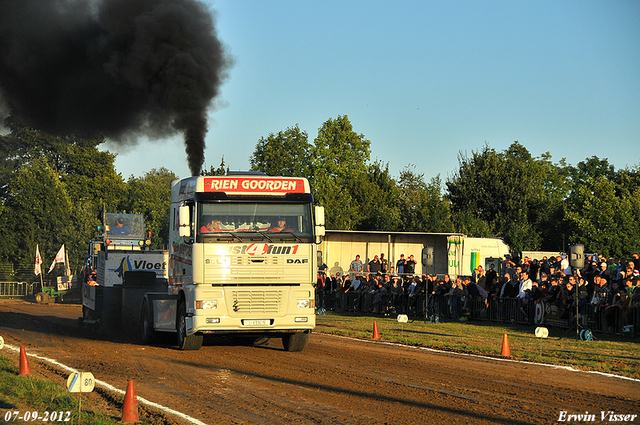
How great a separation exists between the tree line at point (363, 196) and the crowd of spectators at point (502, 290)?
11.0 metres

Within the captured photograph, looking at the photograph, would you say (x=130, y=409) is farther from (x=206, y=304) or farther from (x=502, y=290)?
(x=502, y=290)

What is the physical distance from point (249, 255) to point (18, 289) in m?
43.1

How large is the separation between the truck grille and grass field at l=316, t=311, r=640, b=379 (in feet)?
14.5

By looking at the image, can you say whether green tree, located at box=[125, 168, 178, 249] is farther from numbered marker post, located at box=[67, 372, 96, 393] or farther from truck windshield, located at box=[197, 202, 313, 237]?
numbered marker post, located at box=[67, 372, 96, 393]

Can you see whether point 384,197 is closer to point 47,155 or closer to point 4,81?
point 47,155

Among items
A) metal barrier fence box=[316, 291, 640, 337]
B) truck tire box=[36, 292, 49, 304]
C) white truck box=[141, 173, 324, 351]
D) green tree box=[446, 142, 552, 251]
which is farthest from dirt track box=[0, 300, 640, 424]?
green tree box=[446, 142, 552, 251]

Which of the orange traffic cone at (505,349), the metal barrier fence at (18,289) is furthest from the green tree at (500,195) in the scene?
the orange traffic cone at (505,349)

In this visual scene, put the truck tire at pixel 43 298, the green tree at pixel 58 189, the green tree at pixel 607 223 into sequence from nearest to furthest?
the truck tire at pixel 43 298 < the green tree at pixel 607 223 < the green tree at pixel 58 189

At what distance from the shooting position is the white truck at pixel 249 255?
Result: 13602 millimetres

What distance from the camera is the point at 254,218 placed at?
13891 millimetres

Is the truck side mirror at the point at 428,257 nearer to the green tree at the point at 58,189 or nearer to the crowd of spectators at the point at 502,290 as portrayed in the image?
the crowd of spectators at the point at 502,290

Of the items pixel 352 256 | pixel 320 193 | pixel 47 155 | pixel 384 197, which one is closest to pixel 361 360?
pixel 352 256

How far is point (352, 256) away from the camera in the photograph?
3516 cm

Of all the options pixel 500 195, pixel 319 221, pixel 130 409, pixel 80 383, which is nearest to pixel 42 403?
pixel 80 383
